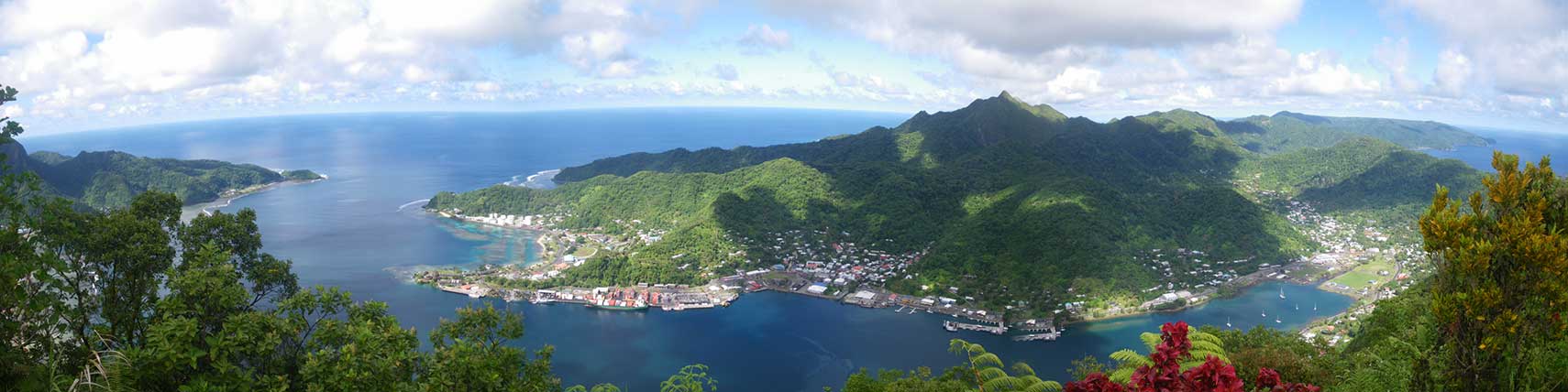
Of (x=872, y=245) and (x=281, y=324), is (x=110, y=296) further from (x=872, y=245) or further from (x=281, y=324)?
(x=872, y=245)

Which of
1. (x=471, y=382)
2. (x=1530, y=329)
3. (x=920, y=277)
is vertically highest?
(x=1530, y=329)

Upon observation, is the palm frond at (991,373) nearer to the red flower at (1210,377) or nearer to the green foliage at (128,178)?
the red flower at (1210,377)

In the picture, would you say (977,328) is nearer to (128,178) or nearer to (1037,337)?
(1037,337)

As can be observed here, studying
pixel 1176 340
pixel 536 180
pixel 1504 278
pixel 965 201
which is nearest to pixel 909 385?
pixel 1504 278

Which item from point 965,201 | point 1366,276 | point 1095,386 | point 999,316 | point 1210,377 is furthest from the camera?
point 965,201

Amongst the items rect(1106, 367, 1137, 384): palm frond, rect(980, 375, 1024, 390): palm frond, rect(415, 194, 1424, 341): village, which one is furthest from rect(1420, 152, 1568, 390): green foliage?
rect(415, 194, 1424, 341): village

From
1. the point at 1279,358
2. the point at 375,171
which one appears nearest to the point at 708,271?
the point at 1279,358

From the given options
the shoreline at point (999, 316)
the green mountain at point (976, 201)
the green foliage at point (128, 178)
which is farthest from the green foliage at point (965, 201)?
the green foliage at point (128, 178)
